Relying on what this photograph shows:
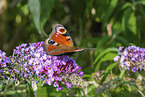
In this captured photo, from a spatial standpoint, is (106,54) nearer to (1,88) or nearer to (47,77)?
(47,77)

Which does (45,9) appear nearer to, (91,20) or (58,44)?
(58,44)

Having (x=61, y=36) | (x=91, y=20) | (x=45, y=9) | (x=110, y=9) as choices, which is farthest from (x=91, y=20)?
(x=61, y=36)

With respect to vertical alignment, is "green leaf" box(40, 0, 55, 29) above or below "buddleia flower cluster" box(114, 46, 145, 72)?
above

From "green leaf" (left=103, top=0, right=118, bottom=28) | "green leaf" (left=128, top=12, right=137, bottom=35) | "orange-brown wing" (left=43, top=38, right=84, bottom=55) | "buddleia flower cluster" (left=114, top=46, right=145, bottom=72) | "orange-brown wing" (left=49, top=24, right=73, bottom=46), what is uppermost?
"green leaf" (left=103, top=0, right=118, bottom=28)

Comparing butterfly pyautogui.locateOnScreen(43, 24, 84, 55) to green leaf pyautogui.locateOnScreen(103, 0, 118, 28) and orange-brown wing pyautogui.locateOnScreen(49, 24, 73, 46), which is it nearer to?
orange-brown wing pyautogui.locateOnScreen(49, 24, 73, 46)

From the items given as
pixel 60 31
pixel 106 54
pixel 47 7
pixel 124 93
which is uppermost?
pixel 47 7

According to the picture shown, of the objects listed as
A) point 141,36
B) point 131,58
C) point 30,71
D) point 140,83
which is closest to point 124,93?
point 140,83

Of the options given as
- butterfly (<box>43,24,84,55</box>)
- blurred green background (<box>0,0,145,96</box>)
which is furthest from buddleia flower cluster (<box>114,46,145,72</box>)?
butterfly (<box>43,24,84,55</box>)
